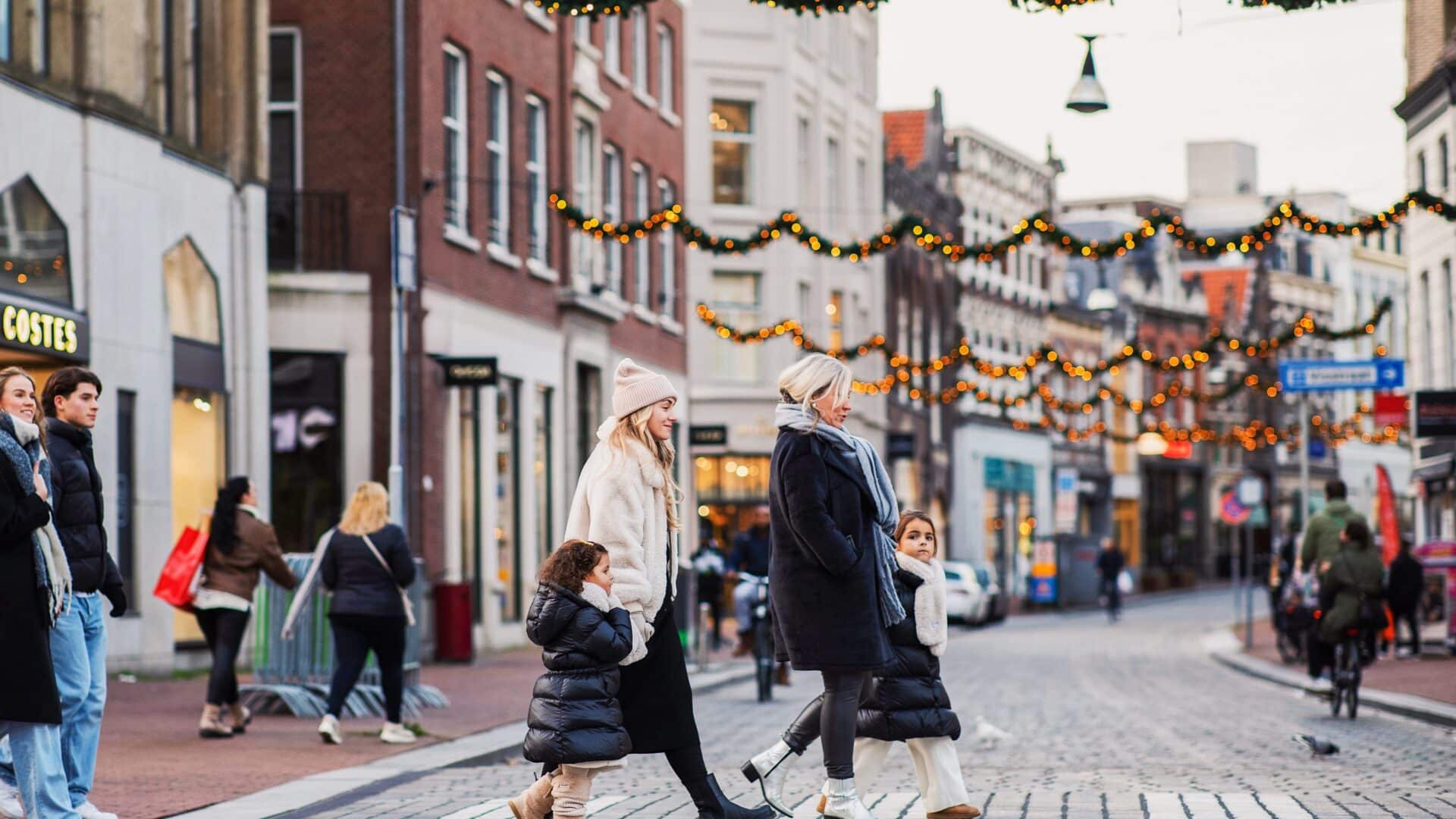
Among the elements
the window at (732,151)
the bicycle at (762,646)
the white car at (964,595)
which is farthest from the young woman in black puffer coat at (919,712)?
the window at (732,151)

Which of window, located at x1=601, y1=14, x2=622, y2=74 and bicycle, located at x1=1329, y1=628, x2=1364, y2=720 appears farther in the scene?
window, located at x1=601, y1=14, x2=622, y2=74

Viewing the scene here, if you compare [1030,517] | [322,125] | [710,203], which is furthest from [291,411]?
[1030,517]

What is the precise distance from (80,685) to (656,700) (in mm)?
2410

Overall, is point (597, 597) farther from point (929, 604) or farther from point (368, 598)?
point (368, 598)

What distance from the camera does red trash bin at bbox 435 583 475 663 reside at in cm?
2694

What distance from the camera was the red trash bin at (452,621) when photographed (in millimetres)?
26938

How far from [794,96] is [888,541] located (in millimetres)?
41365

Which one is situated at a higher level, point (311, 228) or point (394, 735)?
point (311, 228)

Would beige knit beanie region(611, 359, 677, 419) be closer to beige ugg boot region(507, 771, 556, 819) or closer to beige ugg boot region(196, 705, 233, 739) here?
beige ugg boot region(507, 771, 556, 819)

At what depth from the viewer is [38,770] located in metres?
9.44

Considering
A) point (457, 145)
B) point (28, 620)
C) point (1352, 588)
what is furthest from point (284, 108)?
point (28, 620)

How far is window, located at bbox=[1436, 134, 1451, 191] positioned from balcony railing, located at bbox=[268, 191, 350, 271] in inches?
869

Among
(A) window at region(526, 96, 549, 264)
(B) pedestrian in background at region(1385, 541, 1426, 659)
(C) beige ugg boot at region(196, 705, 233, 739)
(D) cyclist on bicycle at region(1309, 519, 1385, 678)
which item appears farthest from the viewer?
(A) window at region(526, 96, 549, 264)

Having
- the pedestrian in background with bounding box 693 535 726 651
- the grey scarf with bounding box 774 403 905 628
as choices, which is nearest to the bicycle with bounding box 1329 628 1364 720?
the grey scarf with bounding box 774 403 905 628
